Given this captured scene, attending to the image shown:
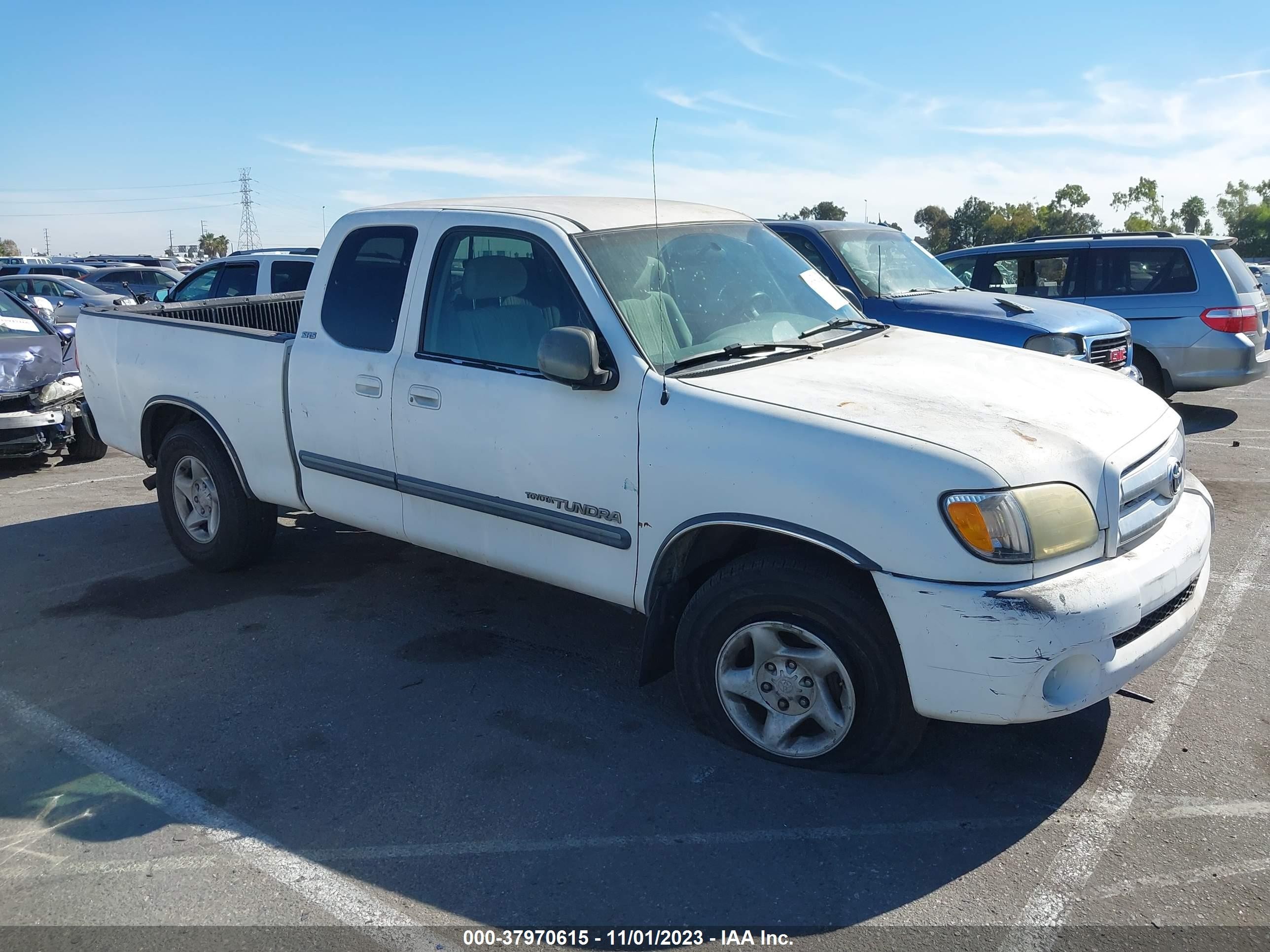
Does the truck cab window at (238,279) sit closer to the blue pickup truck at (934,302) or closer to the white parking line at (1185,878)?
the blue pickup truck at (934,302)

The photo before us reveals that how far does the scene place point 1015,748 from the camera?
12.5 ft

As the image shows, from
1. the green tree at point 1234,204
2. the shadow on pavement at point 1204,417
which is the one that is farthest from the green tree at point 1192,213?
the shadow on pavement at point 1204,417

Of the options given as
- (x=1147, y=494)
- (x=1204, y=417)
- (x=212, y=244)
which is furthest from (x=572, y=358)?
(x=212, y=244)

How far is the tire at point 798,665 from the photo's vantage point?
133 inches

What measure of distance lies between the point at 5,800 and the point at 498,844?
180 cm

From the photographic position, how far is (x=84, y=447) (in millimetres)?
9352

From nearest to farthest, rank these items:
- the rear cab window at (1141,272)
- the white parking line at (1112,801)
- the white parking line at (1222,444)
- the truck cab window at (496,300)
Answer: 1. the white parking line at (1112,801)
2. the truck cab window at (496,300)
3. the white parking line at (1222,444)
4. the rear cab window at (1141,272)

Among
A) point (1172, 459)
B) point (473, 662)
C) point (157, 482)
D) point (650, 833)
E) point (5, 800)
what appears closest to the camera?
point (650, 833)

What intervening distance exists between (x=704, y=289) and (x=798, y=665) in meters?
1.67

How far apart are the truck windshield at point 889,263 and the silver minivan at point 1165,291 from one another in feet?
6.26

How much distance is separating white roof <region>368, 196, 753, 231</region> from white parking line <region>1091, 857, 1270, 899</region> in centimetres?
303

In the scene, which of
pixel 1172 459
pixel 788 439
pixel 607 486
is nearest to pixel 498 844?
pixel 607 486

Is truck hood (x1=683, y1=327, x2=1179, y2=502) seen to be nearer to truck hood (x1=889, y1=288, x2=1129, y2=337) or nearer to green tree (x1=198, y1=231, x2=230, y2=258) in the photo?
truck hood (x1=889, y1=288, x2=1129, y2=337)

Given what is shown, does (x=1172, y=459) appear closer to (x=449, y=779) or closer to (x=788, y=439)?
(x=788, y=439)
